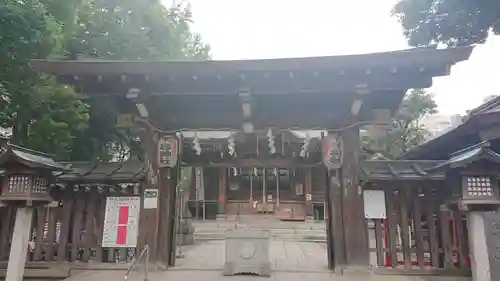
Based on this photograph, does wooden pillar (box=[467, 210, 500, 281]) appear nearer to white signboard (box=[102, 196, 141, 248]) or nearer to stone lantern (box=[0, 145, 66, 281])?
white signboard (box=[102, 196, 141, 248])

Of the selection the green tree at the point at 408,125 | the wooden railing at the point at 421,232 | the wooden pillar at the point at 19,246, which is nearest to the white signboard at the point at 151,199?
the wooden pillar at the point at 19,246

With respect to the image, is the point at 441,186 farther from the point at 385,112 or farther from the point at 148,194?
the point at 148,194

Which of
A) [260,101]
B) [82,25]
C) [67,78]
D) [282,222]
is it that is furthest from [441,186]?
[282,222]

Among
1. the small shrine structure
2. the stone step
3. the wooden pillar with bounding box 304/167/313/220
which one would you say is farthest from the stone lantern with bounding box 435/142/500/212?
the wooden pillar with bounding box 304/167/313/220

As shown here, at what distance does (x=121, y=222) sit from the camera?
21.6 feet

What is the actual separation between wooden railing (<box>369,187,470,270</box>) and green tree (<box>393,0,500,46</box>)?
15.9ft

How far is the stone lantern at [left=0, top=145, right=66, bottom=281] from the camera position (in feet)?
18.2

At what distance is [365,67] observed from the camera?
5.56 m

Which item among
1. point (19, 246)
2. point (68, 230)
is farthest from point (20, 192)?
point (68, 230)

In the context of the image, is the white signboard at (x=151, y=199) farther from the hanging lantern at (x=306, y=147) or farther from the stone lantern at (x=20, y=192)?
the hanging lantern at (x=306, y=147)

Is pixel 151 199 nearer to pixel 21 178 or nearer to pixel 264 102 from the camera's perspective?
pixel 21 178

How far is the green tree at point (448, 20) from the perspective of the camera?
338 inches

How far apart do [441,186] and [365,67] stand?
257 cm

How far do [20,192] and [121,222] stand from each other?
64.9 inches
